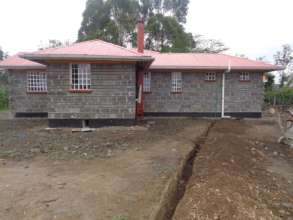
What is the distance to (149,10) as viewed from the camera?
3086 centimetres

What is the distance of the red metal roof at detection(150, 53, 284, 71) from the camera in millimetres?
13203

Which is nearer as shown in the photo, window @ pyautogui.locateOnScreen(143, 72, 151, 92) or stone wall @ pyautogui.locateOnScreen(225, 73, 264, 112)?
window @ pyautogui.locateOnScreen(143, 72, 151, 92)

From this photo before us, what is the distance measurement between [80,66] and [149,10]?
23.9m

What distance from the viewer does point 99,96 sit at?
9.78 meters

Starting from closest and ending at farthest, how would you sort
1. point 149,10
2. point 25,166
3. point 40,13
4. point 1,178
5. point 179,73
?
point 1,178 → point 25,166 → point 179,73 → point 40,13 → point 149,10

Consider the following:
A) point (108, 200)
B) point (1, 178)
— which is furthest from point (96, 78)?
point (108, 200)

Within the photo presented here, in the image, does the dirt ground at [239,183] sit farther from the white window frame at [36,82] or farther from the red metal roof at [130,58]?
the white window frame at [36,82]

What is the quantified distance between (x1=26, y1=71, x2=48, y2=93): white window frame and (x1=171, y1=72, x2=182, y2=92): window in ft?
22.4

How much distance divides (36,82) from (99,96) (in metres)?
5.25

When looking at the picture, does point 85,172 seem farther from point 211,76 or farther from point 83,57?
point 211,76

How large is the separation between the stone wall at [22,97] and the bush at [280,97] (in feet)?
59.1

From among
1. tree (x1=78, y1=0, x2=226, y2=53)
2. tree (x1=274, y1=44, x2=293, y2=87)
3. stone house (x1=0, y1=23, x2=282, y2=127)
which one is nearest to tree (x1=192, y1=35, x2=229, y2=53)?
tree (x1=78, y1=0, x2=226, y2=53)

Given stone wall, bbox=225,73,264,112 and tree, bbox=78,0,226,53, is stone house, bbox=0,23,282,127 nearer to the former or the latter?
stone wall, bbox=225,73,264,112

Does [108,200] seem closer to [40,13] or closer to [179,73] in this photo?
[179,73]
